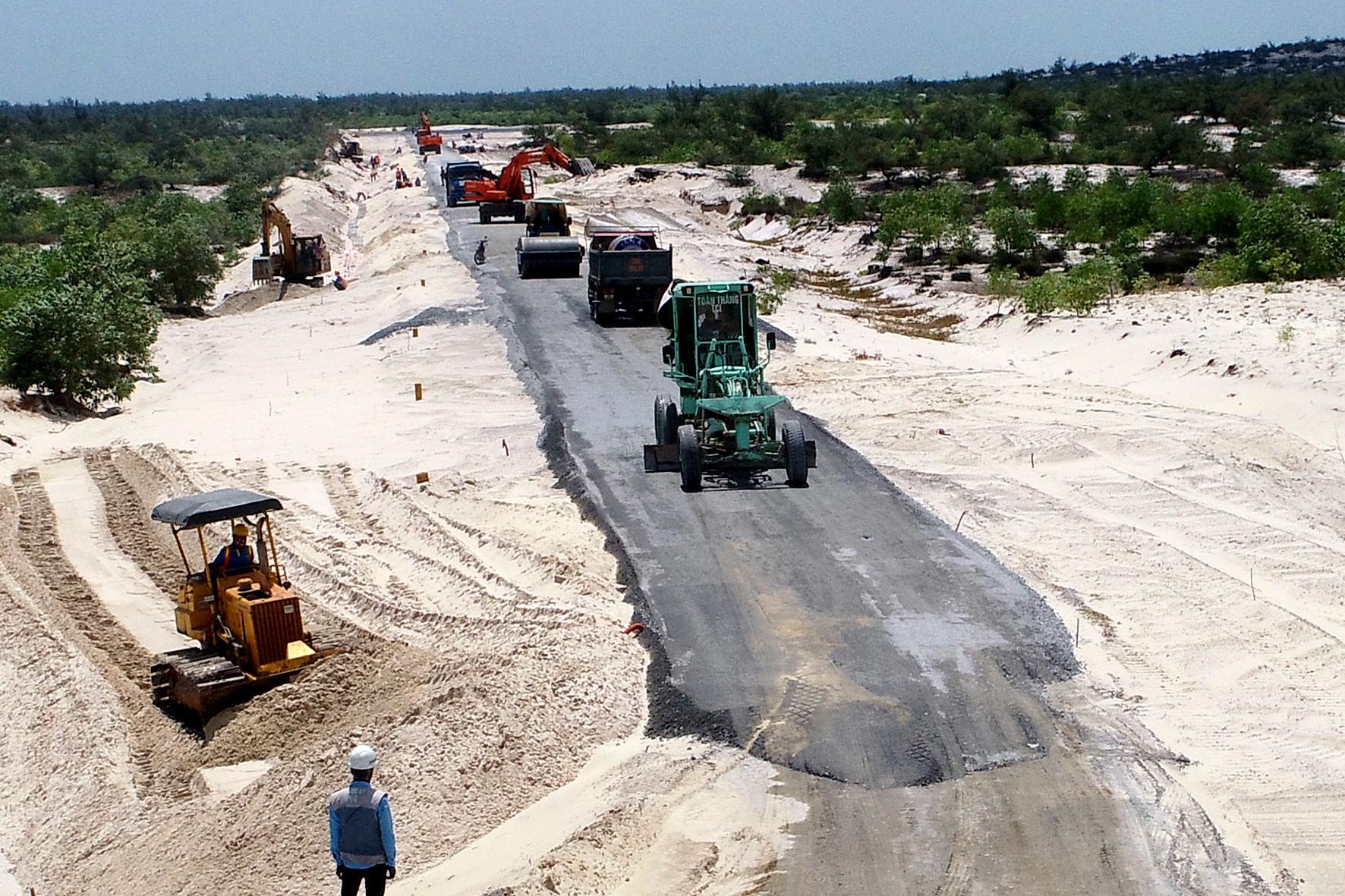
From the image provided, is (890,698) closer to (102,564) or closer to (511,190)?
(102,564)

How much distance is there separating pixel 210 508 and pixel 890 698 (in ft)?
22.5

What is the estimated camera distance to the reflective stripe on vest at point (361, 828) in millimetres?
8562

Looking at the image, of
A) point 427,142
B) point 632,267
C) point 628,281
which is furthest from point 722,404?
point 427,142

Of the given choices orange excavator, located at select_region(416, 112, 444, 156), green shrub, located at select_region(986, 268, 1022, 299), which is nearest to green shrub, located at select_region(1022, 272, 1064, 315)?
green shrub, located at select_region(986, 268, 1022, 299)

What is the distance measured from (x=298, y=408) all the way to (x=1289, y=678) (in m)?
19.3

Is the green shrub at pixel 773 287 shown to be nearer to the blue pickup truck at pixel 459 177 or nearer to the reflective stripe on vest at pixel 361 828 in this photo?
the blue pickup truck at pixel 459 177

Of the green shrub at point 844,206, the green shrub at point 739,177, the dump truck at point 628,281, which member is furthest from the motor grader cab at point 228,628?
the green shrub at point 739,177

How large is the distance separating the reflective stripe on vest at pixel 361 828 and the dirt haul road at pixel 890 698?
2.78 metres

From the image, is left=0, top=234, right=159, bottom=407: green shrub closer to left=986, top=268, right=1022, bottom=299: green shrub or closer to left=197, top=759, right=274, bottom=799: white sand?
left=197, top=759, right=274, bottom=799: white sand

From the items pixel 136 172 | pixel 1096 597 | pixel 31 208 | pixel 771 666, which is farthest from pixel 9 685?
pixel 136 172

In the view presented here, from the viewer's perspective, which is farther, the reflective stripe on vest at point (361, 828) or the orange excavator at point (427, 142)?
the orange excavator at point (427, 142)

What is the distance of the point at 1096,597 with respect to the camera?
15.1 m

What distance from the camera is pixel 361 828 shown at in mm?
8570

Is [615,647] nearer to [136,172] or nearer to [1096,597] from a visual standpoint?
[1096,597]
